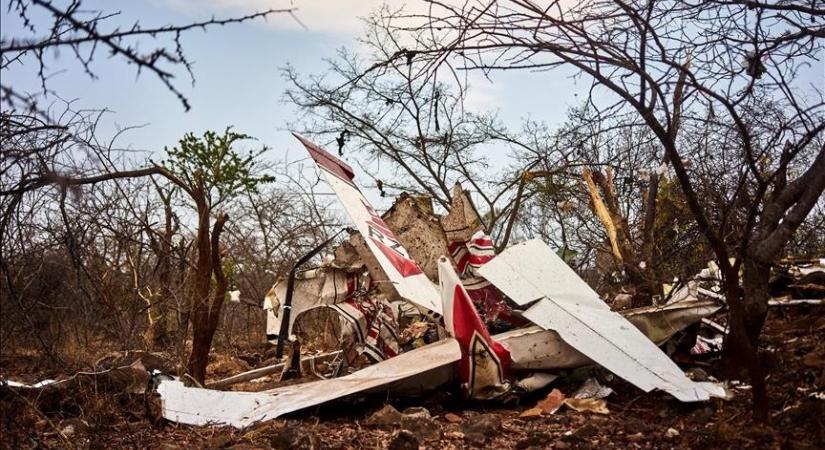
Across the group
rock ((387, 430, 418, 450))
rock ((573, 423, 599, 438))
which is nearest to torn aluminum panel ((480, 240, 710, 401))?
rock ((573, 423, 599, 438))

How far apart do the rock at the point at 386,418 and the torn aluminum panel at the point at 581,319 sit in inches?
62.6

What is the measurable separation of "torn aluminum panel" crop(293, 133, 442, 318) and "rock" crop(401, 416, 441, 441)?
4.77 feet

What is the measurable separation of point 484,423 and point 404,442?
3.04 ft

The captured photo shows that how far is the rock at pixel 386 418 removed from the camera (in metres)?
5.76

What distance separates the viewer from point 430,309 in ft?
23.3

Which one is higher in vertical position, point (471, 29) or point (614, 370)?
point (471, 29)

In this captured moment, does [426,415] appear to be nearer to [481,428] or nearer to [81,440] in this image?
[481,428]

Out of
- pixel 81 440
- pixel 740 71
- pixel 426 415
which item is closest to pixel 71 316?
pixel 81 440

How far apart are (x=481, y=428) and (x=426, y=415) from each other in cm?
56

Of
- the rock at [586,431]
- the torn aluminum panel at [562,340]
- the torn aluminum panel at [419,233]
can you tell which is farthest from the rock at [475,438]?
the torn aluminum panel at [419,233]

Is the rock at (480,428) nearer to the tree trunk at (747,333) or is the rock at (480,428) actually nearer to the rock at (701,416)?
the rock at (701,416)

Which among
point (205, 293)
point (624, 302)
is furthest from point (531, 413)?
point (624, 302)

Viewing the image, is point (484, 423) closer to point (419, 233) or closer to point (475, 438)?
point (475, 438)

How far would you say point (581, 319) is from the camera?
6.64 m
